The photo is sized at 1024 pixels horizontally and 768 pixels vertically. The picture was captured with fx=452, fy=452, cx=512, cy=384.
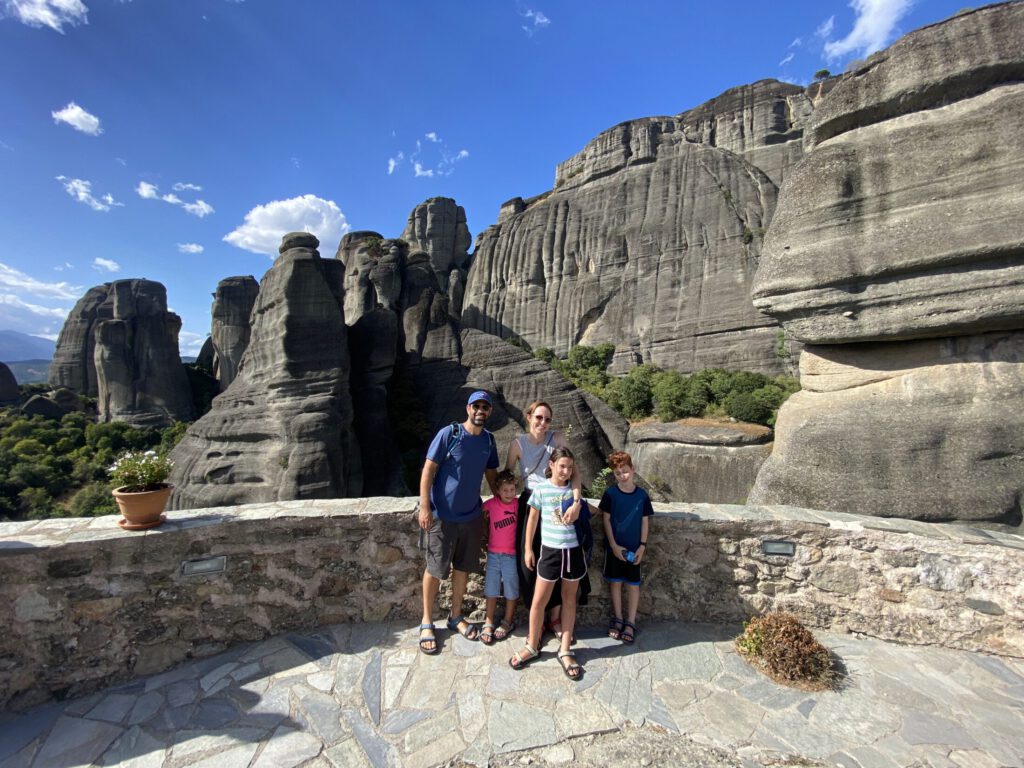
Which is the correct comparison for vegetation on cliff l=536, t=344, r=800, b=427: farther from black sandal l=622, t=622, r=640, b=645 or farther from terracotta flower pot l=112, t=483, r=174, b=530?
terracotta flower pot l=112, t=483, r=174, b=530

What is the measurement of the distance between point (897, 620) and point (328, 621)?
14.0 ft

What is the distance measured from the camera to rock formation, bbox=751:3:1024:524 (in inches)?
213

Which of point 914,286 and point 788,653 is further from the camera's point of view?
point 914,286

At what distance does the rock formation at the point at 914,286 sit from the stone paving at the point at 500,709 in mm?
3184

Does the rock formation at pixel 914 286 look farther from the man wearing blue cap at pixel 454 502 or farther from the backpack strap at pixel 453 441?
the backpack strap at pixel 453 441

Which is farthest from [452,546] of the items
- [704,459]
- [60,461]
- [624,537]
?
[60,461]

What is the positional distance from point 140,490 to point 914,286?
27.9 ft

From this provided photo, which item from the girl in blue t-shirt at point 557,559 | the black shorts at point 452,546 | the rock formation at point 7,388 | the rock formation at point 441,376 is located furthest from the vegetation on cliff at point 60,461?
the girl in blue t-shirt at point 557,559

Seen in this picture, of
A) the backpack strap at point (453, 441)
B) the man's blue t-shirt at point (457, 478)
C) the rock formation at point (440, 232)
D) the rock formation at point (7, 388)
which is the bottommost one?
the man's blue t-shirt at point (457, 478)

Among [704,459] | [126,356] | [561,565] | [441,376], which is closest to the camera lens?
[561,565]

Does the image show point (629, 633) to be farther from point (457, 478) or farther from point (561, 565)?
point (457, 478)

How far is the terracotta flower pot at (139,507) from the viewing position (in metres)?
3.13

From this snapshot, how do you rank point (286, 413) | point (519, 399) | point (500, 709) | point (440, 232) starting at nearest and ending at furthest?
point (500, 709) < point (286, 413) < point (519, 399) < point (440, 232)

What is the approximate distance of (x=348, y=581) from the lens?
11.6 feet
